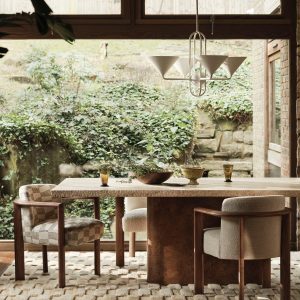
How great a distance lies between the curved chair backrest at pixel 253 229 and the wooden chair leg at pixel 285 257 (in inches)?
2.5

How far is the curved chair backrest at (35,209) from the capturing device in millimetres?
5902

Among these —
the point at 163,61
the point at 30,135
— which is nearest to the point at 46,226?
the point at 163,61

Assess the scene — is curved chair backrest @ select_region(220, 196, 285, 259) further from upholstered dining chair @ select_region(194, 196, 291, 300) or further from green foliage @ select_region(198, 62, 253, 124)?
green foliage @ select_region(198, 62, 253, 124)

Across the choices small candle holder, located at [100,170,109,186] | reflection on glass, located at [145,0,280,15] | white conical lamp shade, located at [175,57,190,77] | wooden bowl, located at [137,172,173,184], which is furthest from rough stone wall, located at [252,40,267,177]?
small candle holder, located at [100,170,109,186]

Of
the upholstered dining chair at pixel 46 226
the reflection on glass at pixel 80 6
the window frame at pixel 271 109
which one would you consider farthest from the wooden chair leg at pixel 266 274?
the reflection on glass at pixel 80 6

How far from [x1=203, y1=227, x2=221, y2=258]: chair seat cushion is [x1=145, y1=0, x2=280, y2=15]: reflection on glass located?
7.90ft

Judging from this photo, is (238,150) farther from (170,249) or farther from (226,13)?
(170,249)

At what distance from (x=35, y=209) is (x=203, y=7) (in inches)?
96.7

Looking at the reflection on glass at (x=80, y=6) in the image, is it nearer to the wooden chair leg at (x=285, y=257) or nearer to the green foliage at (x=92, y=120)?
the green foliage at (x=92, y=120)

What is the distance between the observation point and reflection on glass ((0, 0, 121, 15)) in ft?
22.8

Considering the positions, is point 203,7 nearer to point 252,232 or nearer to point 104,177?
point 104,177

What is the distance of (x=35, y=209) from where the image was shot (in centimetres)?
598

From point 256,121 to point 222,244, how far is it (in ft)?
7.67

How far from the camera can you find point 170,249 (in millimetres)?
5785
